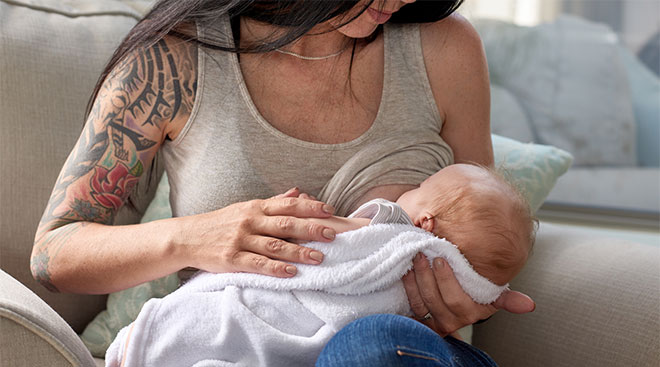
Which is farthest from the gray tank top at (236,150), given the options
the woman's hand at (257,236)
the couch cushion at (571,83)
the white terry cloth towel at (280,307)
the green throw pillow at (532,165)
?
the couch cushion at (571,83)

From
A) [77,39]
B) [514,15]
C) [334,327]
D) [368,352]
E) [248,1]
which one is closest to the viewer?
[368,352]

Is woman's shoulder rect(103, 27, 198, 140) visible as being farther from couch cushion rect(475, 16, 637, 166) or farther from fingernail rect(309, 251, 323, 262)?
couch cushion rect(475, 16, 637, 166)

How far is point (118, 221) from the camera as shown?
1.55 m

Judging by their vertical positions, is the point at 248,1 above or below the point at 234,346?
above

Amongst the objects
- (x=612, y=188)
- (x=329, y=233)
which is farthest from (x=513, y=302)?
(x=612, y=188)

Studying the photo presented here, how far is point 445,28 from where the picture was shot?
1.43 metres

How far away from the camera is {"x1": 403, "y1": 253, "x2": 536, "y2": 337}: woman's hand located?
1116 mm

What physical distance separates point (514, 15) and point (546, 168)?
1.26 metres

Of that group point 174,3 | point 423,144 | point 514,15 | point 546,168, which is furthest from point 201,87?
point 514,15

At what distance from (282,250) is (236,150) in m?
0.27

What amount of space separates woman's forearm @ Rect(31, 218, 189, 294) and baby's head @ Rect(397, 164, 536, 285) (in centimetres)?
40

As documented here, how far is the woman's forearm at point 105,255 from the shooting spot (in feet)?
3.81

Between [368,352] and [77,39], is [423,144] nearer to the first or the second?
[368,352]

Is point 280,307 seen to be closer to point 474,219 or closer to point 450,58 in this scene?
point 474,219
